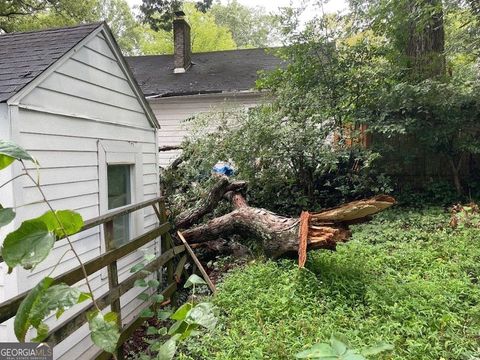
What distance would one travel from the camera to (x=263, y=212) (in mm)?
4906

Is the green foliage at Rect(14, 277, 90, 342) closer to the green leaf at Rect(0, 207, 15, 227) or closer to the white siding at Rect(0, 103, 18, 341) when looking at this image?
the green leaf at Rect(0, 207, 15, 227)

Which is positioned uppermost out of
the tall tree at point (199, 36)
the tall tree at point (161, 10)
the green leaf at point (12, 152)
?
the tall tree at point (199, 36)

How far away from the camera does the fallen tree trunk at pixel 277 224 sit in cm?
390

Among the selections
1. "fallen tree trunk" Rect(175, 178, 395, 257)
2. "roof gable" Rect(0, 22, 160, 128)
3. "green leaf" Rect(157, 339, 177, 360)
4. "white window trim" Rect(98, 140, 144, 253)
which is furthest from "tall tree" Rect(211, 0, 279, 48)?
"green leaf" Rect(157, 339, 177, 360)

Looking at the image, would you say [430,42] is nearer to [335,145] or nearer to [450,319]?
[335,145]

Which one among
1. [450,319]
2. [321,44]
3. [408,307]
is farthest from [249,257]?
[321,44]

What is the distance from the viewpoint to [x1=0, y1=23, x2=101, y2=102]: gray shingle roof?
2939mm

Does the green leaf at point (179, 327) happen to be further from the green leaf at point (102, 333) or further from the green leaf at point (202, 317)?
the green leaf at point (102, 333)

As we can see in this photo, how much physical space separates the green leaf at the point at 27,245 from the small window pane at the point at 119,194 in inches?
125

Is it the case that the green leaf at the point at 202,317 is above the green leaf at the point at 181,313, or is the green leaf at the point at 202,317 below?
below

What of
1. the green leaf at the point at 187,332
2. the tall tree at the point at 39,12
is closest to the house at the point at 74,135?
the green leaf at the point at 187,332

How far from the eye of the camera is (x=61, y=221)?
4.17ft

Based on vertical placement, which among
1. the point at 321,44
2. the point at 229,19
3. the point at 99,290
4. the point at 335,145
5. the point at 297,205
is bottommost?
the point at 99,290

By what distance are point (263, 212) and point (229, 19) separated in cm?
3378
